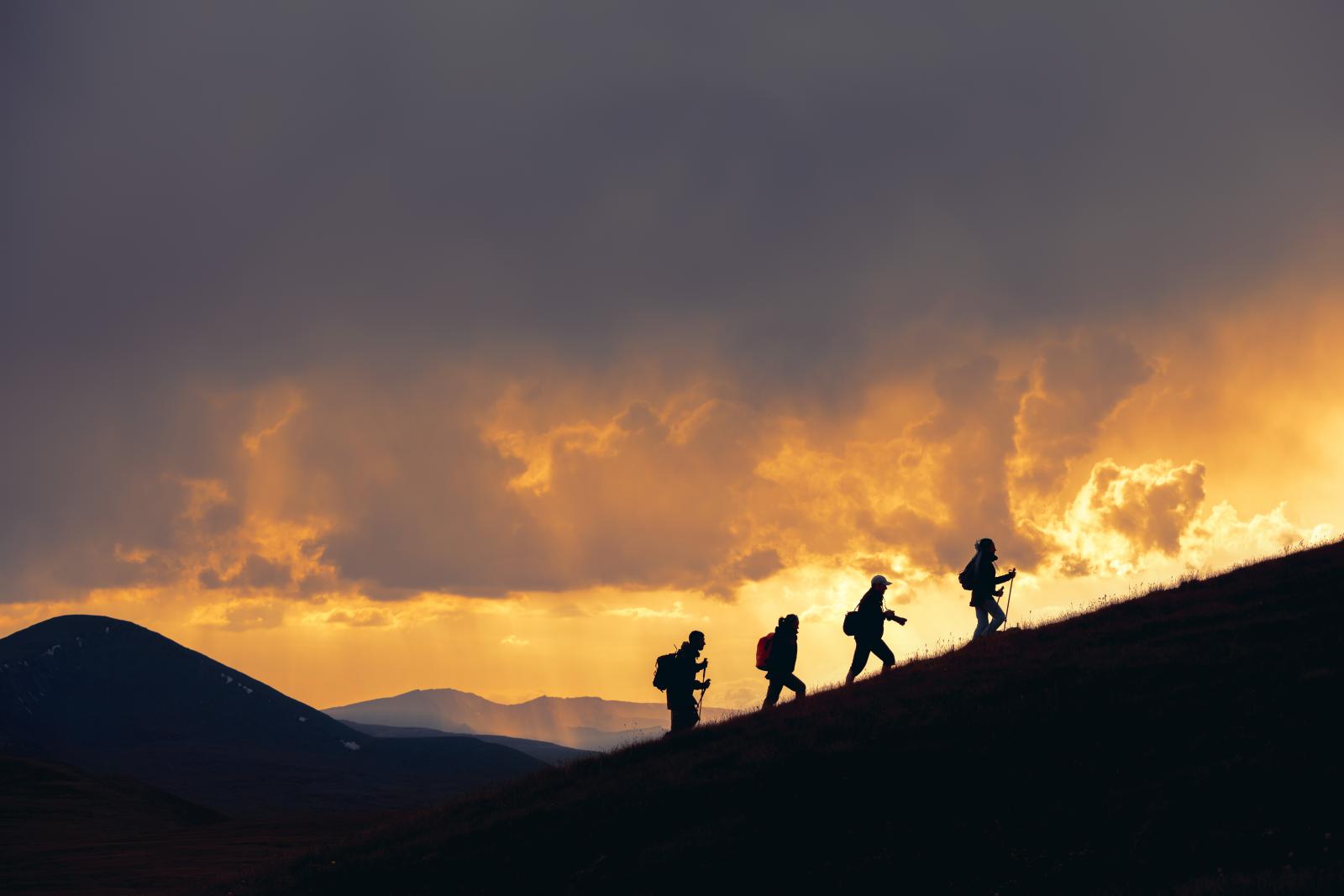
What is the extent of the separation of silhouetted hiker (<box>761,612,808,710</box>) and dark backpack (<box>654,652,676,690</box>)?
234 centimetres

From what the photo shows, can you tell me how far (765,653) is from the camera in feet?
83.9

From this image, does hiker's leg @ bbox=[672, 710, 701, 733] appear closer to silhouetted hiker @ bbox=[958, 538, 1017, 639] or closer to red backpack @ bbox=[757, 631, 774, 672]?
red backpack @ bbox=[757, 631, 774, 672]

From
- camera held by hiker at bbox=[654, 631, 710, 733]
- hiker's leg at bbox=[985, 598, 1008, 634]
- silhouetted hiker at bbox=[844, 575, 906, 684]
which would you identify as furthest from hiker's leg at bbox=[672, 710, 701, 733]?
hiker's leg at bbox=[985, 598, 1008, 634]

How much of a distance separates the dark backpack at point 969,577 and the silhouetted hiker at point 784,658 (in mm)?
4016

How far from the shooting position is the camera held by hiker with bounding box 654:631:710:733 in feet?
80.7

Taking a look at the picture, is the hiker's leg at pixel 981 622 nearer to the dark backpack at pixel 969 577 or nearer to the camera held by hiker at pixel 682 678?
the dark backpack at pixel 969 577

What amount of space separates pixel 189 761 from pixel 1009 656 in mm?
205939

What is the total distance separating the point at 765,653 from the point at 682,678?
2169 mm

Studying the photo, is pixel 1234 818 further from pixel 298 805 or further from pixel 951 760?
pixel 298 805

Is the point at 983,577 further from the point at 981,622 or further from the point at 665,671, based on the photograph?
the point at 665,671

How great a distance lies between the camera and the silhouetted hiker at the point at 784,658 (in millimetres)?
25359

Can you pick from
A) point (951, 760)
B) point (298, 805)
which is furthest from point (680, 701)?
point (298, 805)

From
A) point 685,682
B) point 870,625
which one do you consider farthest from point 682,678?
point 870,625

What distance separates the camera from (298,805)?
168m
